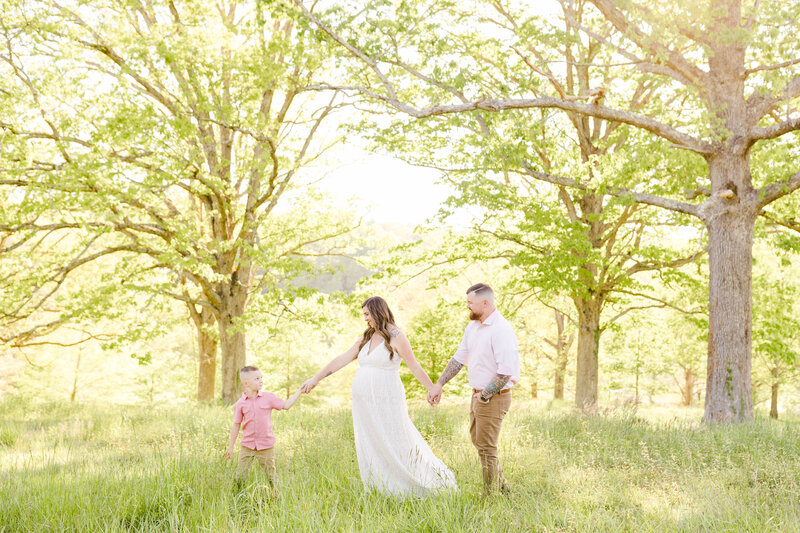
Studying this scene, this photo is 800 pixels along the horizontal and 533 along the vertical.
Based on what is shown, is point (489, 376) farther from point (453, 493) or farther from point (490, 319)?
point (453, 493)

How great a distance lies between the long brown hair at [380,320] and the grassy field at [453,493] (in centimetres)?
130

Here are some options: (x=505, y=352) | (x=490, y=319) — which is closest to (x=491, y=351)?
(x=505, y=352)

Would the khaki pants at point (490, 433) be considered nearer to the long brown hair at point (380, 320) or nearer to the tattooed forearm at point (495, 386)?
A: the tattooed forearm at point (495, 386)

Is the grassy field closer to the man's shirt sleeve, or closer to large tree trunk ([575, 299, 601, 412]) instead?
the man's shirt sleeve

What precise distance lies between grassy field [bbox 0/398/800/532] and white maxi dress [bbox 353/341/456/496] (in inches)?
9.1

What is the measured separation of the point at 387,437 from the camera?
5305 mm

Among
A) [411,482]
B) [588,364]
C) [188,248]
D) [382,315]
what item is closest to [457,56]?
[188,248]

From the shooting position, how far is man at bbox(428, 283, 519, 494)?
505 cm

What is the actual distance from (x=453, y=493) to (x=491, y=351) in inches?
51.1

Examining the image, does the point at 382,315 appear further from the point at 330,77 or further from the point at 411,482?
the point at 330,77

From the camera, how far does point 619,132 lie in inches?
531

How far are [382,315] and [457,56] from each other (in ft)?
32.7

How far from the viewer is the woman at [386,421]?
5.21 metres

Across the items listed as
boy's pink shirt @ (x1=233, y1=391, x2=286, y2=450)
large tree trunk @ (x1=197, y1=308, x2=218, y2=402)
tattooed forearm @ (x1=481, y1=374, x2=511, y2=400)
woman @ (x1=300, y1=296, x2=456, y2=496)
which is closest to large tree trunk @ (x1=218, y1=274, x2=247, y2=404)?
large tree trunk @ (x1=197, y1=308, x2=218, y2=402)
